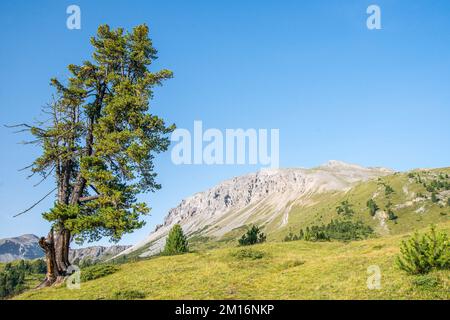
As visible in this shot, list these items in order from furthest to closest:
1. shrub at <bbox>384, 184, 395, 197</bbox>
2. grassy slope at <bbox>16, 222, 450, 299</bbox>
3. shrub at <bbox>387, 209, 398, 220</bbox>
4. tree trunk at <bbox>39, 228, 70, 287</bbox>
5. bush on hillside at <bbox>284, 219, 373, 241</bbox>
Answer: shrub at <bbox>384, 184, 395, 197</bbox> → shrub at <bbox>387, 209, 398, 220</bbox> → bush on hillside at <bbox>284, 219, 373, 241</bbox> → tree trunk at <bbox>39, 228, 70, 287</bbox> → grassy slope at <bbox>16, 222, 450, 299</bbox>

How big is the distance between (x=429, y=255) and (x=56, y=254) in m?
24.8

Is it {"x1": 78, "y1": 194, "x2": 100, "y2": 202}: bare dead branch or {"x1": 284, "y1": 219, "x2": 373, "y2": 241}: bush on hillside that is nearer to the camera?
{"x1": 78, "y1": 194, "x2": 100, "y2": 202}: bare dead branch

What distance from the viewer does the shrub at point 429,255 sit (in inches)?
660

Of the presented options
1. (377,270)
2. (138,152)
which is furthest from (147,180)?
(377,270)

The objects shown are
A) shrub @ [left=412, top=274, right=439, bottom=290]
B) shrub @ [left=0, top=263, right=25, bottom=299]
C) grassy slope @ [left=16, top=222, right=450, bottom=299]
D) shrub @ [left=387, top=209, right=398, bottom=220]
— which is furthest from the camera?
shrub @ [left=387, top=209, right=398, bottom=220]

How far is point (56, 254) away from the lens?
27.8m

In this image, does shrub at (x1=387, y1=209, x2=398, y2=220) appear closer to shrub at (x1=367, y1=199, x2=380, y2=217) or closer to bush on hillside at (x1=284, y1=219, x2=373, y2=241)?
shrub at (x1=367, y1=199, x2=380, y2=217)

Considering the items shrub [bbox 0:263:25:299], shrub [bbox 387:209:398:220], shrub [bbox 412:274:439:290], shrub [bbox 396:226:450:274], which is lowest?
shrub [bbox 0:263:25:299]

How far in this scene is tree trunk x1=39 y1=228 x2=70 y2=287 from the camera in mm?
26766

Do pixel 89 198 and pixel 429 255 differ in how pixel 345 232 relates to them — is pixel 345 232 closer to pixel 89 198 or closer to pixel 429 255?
pixel 89 198

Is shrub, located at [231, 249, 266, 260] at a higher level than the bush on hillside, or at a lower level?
higher

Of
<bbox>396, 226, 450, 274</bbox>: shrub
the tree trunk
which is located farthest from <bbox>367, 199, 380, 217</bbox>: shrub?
<bbox>396, 226, 450, 274</bbox>: shrub

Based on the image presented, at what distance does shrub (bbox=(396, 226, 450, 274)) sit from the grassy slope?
0.58m
